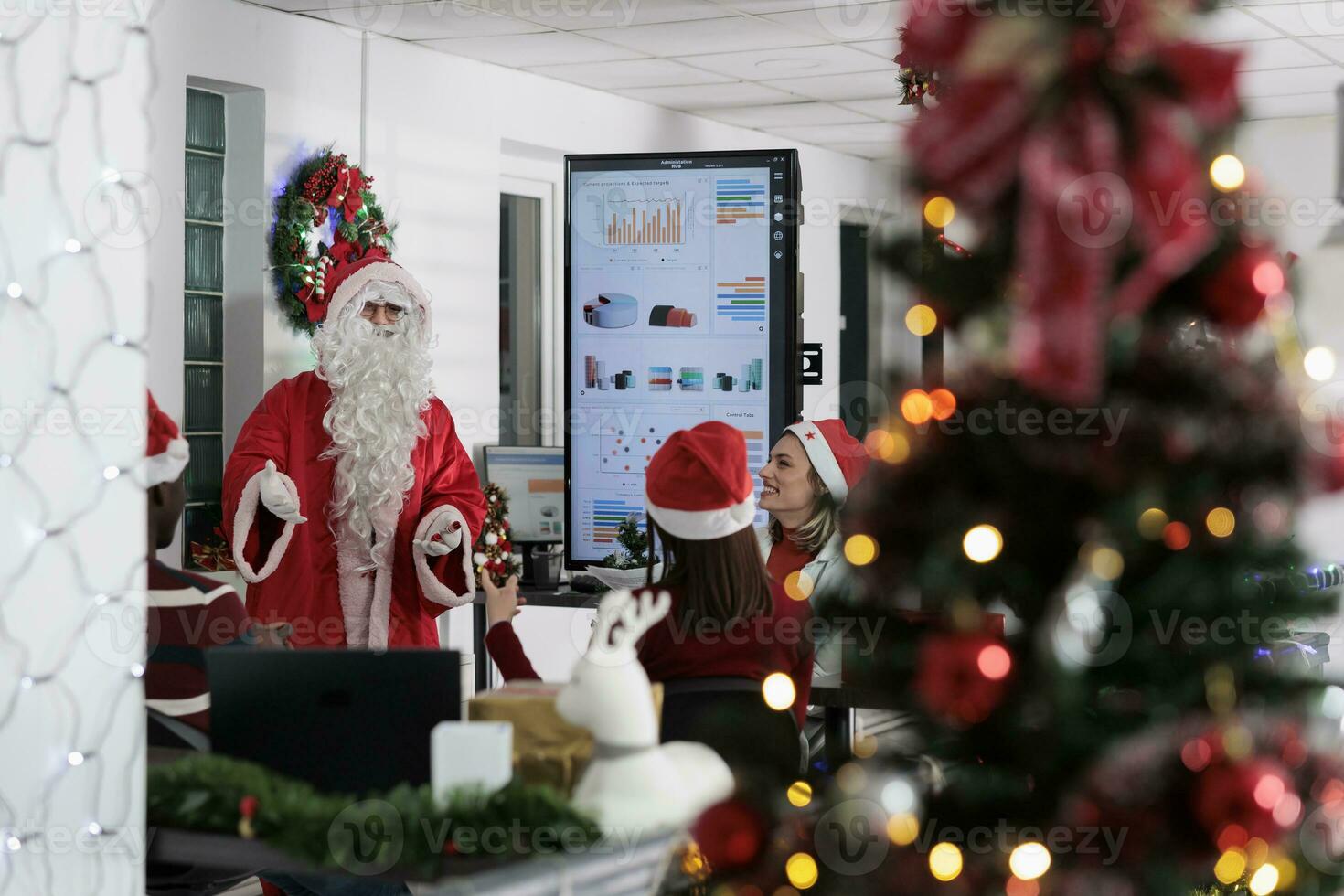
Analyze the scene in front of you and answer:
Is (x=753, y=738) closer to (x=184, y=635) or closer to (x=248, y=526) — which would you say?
(x=184, y=635)

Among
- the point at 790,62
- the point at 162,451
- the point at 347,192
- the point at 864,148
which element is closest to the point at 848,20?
the point at 790,62

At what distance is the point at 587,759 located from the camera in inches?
70.5

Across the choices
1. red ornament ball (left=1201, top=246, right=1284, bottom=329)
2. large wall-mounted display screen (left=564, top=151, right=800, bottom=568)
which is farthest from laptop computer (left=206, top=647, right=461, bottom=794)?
large wall-mounted display screen (left=564, top=151, right=800, bottom=568)

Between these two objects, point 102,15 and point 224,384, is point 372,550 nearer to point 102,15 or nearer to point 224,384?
point 224,384

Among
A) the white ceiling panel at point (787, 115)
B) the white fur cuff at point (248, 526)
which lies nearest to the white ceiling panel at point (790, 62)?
the white ceiling panel at point (787, 115)

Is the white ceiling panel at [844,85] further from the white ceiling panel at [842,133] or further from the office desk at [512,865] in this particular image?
the office desk at [512,865]

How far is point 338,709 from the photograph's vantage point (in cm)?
185

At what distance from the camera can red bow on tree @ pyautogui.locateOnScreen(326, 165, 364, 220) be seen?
15.7ft

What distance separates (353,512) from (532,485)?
5.27 feet

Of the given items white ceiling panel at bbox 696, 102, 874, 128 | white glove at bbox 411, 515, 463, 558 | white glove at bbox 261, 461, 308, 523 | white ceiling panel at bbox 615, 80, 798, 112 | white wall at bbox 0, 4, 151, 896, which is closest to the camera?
white wall at bbox 0, 4, 151, 896

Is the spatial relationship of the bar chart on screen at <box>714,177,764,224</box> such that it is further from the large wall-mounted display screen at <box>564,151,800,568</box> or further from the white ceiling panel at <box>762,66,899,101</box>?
the white ceiling panel at <box>762,66,899,101</box>

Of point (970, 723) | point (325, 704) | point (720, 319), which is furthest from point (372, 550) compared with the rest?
point (970, 723)

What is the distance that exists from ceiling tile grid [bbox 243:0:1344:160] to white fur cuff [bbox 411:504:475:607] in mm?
1796

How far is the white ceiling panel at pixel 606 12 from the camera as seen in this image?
4.73 meters
